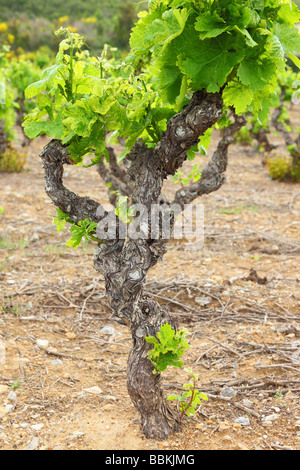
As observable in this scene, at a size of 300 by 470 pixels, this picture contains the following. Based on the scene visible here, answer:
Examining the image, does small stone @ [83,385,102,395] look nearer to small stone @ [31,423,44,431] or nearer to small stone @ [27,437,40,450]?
small stone @ [31,423,44,431]

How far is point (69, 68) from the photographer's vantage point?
2.20 meters

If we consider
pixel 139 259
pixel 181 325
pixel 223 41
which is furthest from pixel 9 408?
pixel 223 41

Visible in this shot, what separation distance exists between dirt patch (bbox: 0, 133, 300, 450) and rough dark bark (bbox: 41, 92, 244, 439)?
0.22m

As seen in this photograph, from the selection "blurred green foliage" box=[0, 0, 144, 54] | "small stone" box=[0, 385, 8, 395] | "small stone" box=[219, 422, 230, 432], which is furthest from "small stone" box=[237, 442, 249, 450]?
"blurred green foliage" box=[0, 0, 144, 54]

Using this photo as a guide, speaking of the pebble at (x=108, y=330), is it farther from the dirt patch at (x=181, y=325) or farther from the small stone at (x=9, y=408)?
the small stone at (x=9, y=408)

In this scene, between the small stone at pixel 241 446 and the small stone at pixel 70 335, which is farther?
the small stone at pixel 70 335

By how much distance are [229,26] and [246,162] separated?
936 centimetres

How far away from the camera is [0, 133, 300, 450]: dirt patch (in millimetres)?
2545

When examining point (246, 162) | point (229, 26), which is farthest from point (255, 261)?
point (246, 162)

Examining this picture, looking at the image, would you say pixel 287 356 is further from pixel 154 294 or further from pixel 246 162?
pixel 246 162

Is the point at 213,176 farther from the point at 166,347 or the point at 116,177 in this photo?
the point at 166,347

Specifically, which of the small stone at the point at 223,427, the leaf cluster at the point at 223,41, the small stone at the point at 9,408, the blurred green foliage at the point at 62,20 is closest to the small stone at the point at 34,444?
the small stone at the point at 9,408

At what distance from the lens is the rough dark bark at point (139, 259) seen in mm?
2340

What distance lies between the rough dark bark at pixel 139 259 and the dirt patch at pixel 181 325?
216 mm
